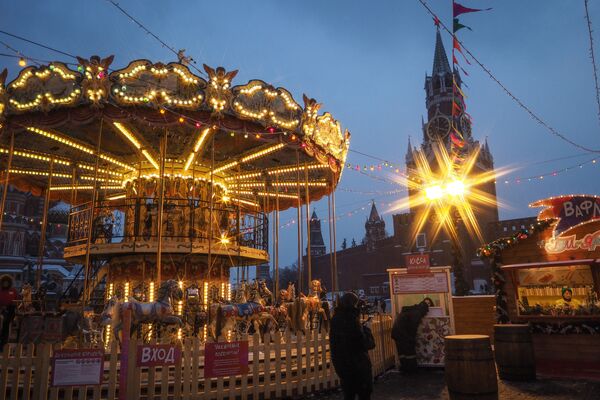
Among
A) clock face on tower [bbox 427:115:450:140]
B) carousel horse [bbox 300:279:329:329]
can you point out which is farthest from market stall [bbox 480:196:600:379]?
clock face on tower [bbox 427:115:450:140]

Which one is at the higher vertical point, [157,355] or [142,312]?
[142,312]

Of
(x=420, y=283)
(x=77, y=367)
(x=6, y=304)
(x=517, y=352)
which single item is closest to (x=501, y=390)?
(x=517, y=352)

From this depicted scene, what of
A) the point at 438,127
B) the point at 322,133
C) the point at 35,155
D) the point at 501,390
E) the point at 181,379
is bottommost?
the point at 501,390

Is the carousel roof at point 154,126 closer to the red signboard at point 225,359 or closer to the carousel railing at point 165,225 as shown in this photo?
the carousel railing at point 165,225

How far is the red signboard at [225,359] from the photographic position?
6.40m

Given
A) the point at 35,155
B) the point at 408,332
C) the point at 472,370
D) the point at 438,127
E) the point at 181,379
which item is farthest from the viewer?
the point at 438,127

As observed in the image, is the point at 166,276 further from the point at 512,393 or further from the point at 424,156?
the point at 424,156

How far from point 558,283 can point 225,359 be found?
783cm

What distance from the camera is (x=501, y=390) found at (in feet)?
24.4

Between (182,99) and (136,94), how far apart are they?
104 cm

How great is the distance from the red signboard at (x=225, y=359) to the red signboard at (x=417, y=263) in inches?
174

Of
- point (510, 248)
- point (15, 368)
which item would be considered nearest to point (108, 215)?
point (15, 368)

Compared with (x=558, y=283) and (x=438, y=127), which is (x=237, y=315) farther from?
(x=438, y=127)

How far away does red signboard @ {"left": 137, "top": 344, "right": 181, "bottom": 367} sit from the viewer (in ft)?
19.7
